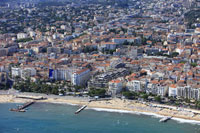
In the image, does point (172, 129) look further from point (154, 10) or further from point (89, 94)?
point (154, 10)

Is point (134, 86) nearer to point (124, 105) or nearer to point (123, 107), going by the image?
point (124, 105)

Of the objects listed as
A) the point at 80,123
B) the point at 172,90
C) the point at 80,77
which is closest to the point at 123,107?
the point at 80,123

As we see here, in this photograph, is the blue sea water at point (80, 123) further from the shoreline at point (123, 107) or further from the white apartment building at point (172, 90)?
the white apartment building at point (172, 90)

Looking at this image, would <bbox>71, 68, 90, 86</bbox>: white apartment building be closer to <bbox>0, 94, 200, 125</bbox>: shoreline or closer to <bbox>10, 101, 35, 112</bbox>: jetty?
<bbox>0, 94, 200, 125</bbox>: shoreline

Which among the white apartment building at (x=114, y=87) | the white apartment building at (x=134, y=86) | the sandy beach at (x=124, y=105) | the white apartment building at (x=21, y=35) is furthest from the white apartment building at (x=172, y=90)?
the white apartment building at (x=21, y=35)

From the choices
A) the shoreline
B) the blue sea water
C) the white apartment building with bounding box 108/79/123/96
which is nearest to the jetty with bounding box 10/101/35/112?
the blue sea water

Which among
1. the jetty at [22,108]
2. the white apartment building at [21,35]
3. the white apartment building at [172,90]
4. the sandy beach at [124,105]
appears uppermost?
the white apartment building at [21,35]

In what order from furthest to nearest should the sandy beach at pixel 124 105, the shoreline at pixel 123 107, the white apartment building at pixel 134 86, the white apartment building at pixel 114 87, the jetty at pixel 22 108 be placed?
the white apartment building at pixel 134 86, the white apartment building at pixel 114 87, the jetty at pixel 22 108, the sandy beach at pixel 124 105, the shoreline at pixel 123 107
